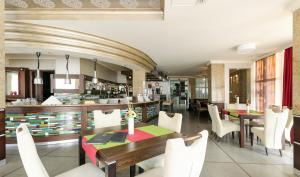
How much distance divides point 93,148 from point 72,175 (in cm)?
42

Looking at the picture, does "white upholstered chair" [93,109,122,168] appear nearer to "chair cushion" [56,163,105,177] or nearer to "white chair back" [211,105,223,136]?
"chair cushion" [56,163,105,177]

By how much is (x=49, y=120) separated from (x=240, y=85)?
9540mm

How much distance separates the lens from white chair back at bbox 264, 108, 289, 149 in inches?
129

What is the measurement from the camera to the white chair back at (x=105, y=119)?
2711 mm

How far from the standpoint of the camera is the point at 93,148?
158 centimetres

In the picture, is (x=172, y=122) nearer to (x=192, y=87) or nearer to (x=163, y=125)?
(x=163, y=125)

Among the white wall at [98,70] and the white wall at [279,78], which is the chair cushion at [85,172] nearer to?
the white wall at [98,70]

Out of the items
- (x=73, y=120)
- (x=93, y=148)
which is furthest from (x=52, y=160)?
(x=93, y=148)

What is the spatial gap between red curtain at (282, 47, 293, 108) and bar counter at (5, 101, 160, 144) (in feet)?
18.4

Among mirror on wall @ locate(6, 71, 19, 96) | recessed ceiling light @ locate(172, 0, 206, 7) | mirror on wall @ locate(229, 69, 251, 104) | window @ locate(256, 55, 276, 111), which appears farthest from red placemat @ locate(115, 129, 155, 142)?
mirror on wall @ locate(6, 71, 19, 96)

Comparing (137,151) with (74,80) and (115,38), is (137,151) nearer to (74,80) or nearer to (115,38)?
(115,38)

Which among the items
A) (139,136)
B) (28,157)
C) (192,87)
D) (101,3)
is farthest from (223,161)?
(192,87)

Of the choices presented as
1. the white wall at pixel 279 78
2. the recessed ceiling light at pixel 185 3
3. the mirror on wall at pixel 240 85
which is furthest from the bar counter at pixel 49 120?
the mirror on wall at pixel 240 85

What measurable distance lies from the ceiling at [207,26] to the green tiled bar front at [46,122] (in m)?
2.46
